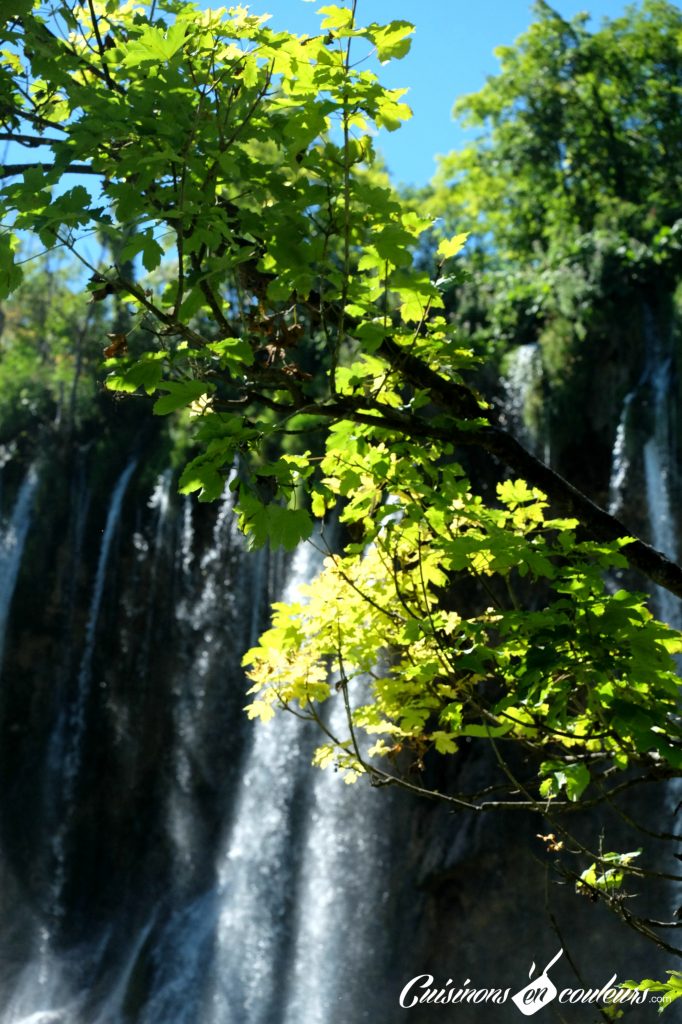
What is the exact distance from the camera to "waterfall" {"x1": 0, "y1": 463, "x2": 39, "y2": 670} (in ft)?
48.1

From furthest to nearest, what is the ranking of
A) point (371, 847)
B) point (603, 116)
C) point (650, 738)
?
point (603, 116) → point (371, 847) → point (650, 738)

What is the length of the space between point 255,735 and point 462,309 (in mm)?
5080

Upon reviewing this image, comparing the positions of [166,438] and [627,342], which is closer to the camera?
[627,342]

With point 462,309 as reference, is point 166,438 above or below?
below

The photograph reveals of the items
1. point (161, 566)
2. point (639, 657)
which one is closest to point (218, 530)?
point (161, 566)

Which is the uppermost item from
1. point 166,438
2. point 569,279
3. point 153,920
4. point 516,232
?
point 516,232

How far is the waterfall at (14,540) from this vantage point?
14664 mm

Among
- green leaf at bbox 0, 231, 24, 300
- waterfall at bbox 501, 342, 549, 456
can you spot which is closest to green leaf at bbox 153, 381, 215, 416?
green leaf at bbox 0, 231, 24, 300

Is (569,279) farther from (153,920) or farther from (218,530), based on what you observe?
(153,920)

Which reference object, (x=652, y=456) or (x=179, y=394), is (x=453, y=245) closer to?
(x=179, y=394)

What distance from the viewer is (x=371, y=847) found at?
11117mm

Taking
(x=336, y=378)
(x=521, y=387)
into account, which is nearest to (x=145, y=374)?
(x=336, y=378)

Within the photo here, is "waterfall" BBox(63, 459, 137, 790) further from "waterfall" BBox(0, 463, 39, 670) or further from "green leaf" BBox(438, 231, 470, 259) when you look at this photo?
"green leaf" BBox(438, 231, 470, 259)

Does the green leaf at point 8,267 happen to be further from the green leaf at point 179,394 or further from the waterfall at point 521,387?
the waterfall at point 521,387
